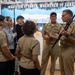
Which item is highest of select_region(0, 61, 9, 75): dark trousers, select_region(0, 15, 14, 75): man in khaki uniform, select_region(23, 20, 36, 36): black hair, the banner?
the banner

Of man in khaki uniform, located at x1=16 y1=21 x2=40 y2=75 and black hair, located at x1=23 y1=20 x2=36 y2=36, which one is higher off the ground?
black hair, located at x1=23 y1=20 x2=36 y2=36

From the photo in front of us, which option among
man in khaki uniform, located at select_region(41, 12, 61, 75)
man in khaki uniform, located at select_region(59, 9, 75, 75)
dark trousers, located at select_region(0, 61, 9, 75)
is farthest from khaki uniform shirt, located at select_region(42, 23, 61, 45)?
dark trousers, located at select_region(0, 61, 9, 75)

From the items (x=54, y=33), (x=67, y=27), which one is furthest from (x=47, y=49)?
(x=67, y=27)

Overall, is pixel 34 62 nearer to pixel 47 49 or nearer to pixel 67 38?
pixel 67 38

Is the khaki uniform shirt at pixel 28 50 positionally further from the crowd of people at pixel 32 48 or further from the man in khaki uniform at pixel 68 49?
the man in khaki uniform at pixel 68 49

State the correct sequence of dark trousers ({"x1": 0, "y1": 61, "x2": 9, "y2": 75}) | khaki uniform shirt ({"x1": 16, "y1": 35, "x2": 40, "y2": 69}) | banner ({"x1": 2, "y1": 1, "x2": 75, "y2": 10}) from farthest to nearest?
banner ({"x1": 2, "y1": 1, "x2": 75, "y2": 10}), dark trousers ({"x1": 0, "y1": 61, "x2": 9, "y2": 75}), khaki uniform shirt ({"x1": 16, "y1": 35, "x2": 40, "y2": 69})

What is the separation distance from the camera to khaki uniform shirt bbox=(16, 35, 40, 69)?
2232 millimetres

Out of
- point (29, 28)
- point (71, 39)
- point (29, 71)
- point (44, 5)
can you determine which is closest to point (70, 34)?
point (71, 39)

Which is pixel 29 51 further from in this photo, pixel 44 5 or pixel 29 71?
pixel 44 5

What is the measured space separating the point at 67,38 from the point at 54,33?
99 centimetres

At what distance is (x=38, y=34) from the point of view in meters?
4.96

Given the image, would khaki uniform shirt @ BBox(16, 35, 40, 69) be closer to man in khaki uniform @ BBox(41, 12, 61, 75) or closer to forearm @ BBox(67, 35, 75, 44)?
forearm @ BBox(67, 35, 75, 44)

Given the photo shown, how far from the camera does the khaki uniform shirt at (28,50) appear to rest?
2.23 m

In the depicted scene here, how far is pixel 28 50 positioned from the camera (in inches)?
89.2
